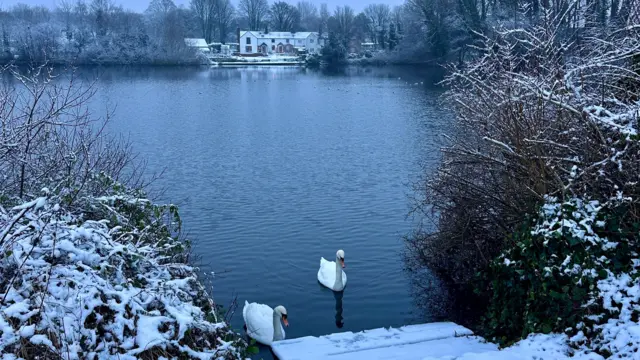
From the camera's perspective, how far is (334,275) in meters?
12.9

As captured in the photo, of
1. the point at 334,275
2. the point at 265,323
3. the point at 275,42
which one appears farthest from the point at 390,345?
the point at 275,42

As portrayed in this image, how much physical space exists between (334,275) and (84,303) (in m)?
7.90

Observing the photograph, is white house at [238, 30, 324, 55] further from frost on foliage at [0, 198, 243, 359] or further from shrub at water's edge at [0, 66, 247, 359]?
frost on foliage at [0, 198, 243, 359]

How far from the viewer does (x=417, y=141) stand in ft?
85.3

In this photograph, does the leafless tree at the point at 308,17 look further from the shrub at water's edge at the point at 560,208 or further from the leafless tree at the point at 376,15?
the shrub at water's edge at the point at 560,208

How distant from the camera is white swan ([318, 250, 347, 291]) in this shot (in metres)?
12.7

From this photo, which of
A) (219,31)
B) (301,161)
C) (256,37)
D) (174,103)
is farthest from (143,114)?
(219,31)

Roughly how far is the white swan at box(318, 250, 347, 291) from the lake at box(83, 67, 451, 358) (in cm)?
21

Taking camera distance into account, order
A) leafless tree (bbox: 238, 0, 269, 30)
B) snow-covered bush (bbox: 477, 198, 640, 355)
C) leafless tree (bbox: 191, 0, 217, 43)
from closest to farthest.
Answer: snow-covered bush (bbox: 477, 198, 640, 355)
leafless tree (bbox: 191, 0, 217, 43)
leafless tree (bbox: 238, 0, 269, 30)

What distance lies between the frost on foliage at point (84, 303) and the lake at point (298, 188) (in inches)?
199

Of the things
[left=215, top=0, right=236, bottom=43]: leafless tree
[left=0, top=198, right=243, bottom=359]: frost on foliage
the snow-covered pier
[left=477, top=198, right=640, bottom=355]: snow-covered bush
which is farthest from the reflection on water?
[left=215, top=0, right=236, bottom=43]: leafless tree

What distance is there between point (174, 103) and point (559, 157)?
32.2m

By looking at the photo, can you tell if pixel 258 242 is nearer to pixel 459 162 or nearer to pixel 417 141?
pixel 459 162

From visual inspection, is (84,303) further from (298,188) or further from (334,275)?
(298,188)
